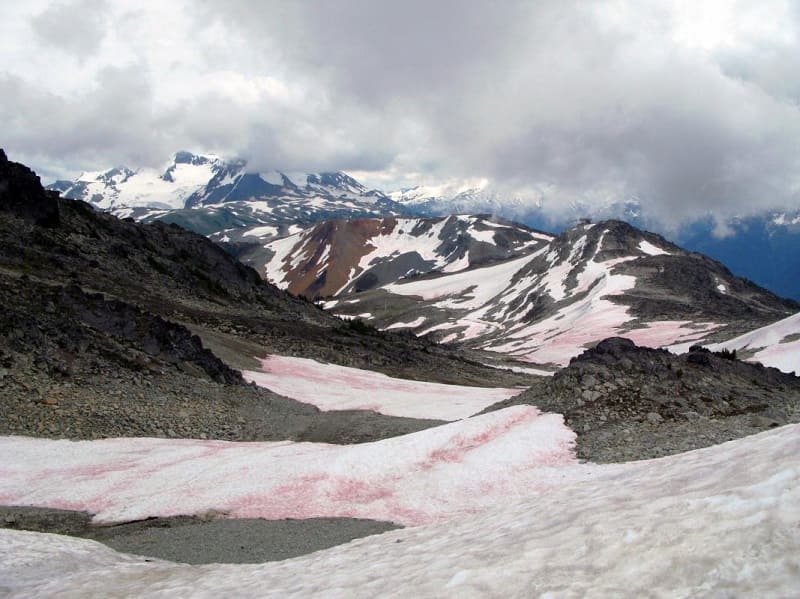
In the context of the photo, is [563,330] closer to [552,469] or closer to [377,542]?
[552,469]

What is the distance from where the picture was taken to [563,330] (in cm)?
10288

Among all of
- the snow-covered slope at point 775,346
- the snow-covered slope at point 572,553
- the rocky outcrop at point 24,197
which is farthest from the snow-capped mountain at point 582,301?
the snow-covered slope at point 572,553

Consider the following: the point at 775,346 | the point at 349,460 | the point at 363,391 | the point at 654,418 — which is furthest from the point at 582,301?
the point at 349,460

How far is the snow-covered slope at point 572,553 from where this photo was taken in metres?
4.78

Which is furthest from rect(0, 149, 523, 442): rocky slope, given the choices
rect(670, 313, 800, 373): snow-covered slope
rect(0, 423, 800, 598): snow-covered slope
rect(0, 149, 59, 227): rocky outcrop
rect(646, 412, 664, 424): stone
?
rect(670, 313, 800, 373): snow-covered slope

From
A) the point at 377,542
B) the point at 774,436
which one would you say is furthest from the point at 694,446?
the point at 377,542

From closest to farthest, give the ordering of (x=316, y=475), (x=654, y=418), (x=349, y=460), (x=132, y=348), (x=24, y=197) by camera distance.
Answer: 1. (x=316, y=475)
2. (x=349, y=460)
3. (x=654, y=418)
4. (x=132, y=348)
5. (x=24, y=197)

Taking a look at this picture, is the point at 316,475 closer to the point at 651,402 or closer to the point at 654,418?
the point at 654,418

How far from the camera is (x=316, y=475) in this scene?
16391mm

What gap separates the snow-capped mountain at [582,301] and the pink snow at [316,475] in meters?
67.3

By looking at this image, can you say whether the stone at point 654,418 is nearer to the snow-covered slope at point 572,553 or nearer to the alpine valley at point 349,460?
the alpine valley at point 349,460

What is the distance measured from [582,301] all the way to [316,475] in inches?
4239

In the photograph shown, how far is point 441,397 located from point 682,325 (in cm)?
6501

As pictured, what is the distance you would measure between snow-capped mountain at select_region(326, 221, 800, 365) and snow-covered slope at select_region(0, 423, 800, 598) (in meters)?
75.6
